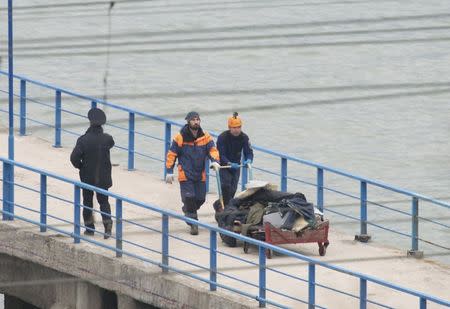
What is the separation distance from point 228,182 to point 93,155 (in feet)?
5.01

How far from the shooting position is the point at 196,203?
19438 mm

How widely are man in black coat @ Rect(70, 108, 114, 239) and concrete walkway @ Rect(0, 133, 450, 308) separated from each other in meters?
0.23

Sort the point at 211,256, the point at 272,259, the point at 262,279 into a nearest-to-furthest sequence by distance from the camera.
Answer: the point at 262,279 < the point at 211,256 < the point at 272,259

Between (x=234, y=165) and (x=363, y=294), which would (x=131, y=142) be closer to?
(x=234, y=165)

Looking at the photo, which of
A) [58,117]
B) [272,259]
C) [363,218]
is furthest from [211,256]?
[58,117]

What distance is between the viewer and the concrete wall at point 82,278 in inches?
698

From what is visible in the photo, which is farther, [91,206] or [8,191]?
[8,191]

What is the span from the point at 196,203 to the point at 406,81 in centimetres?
2012

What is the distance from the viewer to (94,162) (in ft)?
62.0

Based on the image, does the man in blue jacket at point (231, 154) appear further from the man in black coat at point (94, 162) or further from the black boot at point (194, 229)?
the man in black coat at point (94, 162)

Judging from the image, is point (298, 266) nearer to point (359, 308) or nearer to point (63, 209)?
point (359, 308)

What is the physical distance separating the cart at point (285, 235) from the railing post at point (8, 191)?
99.0 inches

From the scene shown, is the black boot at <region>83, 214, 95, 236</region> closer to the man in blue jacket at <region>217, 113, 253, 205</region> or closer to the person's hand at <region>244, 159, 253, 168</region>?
the man in blue jacket at <region>217, 113, 253, 205</region>

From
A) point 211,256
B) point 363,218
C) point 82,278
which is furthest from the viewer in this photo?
point 363,218
